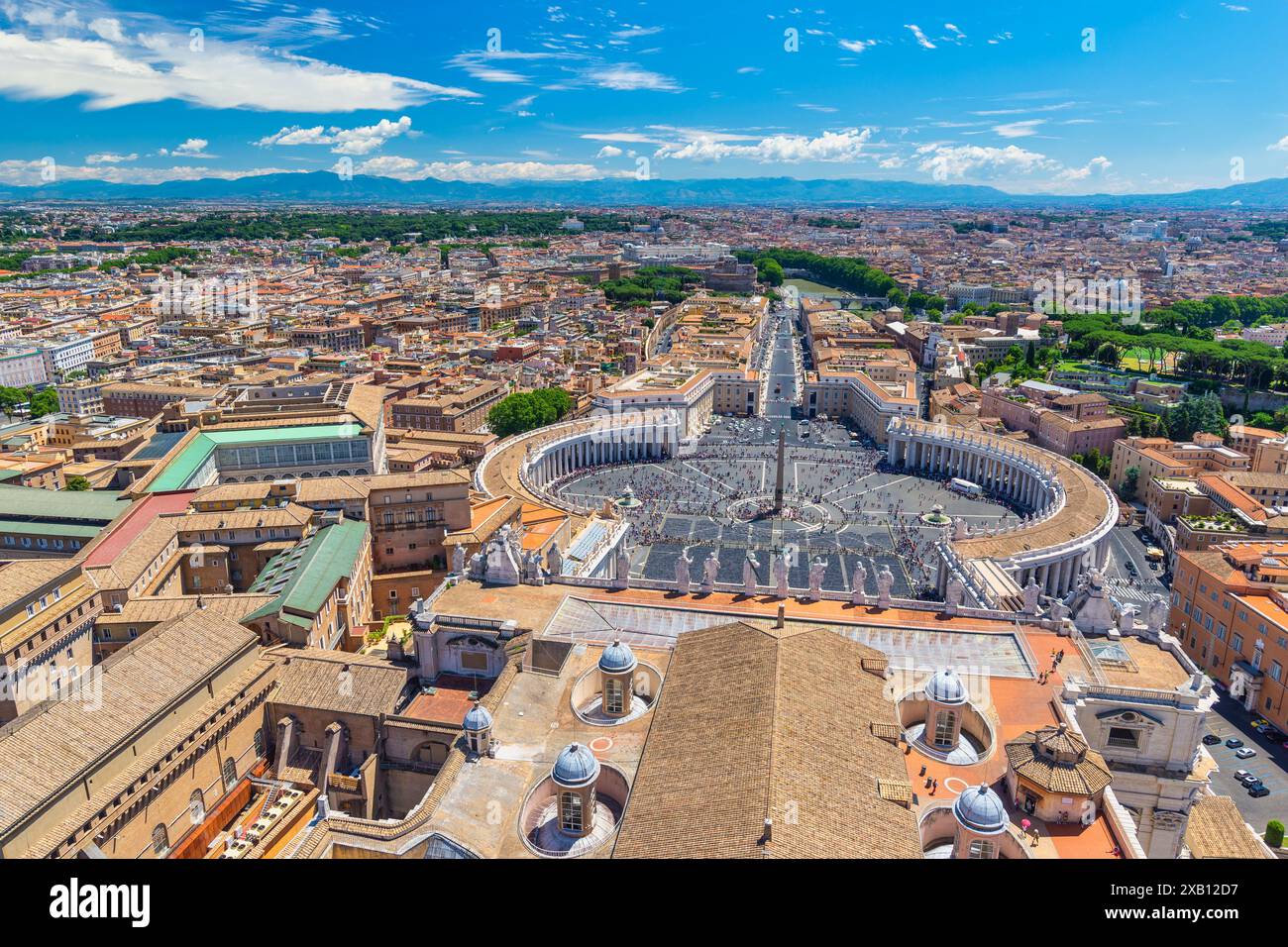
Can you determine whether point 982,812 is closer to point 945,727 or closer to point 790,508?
point 945,727

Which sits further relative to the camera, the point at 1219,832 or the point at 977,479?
the point at 977,479

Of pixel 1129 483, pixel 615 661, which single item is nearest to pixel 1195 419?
pixel 1129 483

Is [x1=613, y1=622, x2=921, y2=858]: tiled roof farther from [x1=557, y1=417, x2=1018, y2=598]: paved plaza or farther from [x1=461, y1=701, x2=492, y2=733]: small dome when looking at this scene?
[x1=557, y1=417, x2=1018, y2=598]: paved plaza

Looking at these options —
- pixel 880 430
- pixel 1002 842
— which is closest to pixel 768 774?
pixel 1002 842

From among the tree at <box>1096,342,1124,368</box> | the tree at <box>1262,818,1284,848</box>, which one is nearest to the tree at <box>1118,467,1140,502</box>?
the tree at <box>1096,342,1124,368</box>
